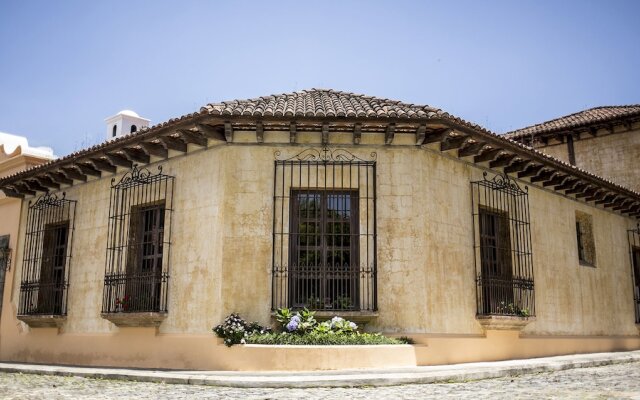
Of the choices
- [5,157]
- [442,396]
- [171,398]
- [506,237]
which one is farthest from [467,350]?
[5,157]

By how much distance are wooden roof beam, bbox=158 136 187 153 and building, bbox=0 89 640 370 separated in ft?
0.08

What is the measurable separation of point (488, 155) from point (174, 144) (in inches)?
229

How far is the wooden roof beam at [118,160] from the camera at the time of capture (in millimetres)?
12258

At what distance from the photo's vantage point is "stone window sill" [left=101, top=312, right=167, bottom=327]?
10.8m

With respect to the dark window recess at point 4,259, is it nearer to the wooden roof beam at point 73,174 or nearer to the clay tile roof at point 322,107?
the wooden roof beam at point 73,174

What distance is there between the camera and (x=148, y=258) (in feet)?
38.9

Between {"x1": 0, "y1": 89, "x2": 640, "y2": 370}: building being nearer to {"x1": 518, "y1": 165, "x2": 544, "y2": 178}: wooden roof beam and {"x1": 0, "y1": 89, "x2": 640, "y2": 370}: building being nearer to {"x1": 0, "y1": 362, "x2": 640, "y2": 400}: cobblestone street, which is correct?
{"x1": 518, "y1": 165, "x2": 544, "y2": 178}: wooden roof beam

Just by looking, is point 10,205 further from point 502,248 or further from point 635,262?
point 635,262

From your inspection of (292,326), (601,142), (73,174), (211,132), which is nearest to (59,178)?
(73,174)

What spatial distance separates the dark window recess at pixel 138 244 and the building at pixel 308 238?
0.04 meters

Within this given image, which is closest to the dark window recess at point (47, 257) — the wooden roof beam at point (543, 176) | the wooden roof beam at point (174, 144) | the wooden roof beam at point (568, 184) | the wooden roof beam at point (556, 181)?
the wooden roof beam at point (174, 144)

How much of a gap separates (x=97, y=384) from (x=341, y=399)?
152 inches

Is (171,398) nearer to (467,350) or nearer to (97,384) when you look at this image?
(97,384)

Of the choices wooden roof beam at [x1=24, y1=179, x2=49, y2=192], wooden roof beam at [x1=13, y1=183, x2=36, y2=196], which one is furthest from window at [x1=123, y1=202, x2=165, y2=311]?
wooden roof beam at [x1=13, y1=183, x2=36, y2=196]
